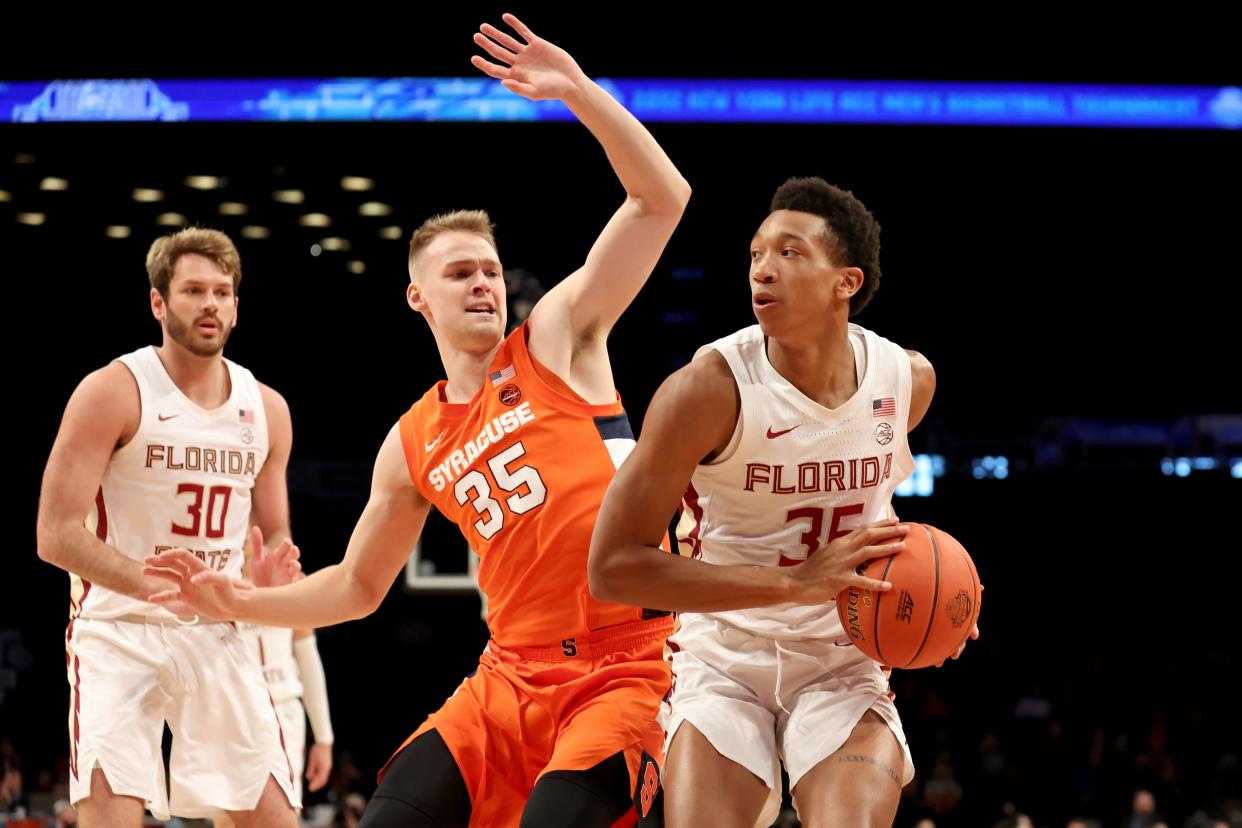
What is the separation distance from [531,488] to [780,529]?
684 mm

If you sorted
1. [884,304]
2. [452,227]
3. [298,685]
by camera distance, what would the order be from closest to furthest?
[452,227]
[298,685]
[884,304]

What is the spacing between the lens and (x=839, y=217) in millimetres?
3223

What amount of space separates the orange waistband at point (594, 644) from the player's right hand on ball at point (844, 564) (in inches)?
26.1

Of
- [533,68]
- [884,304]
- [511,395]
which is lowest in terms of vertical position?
[511,395]

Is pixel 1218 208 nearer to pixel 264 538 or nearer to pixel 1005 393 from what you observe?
pixel 1005 393

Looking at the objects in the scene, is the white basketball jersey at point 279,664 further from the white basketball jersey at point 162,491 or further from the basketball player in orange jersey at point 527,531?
the basketball player in orange jersey at point 527,531

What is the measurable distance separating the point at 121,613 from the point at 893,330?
12503mm

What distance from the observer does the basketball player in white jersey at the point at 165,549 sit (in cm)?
426

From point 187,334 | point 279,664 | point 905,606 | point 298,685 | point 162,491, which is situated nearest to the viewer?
point 905,606

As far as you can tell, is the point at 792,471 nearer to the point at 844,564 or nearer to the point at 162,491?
the point at 844,564

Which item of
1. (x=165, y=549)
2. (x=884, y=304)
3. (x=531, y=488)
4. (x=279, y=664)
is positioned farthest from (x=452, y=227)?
(x=884, y=304)

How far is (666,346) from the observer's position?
584 inches

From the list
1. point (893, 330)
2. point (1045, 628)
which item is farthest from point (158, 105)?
point (1045, 628)

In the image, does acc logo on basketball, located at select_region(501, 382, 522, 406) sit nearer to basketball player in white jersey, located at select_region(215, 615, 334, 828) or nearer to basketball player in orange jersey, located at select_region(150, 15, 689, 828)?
basketball player in orange jersey, located at select_region(150, 15, 689, 828)
